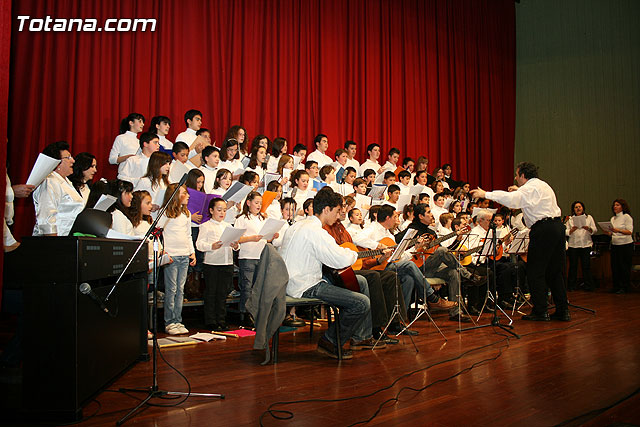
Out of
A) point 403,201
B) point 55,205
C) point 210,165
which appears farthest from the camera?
point 403,201

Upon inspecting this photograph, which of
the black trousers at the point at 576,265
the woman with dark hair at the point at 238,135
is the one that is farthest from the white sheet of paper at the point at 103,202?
the black trousers at the point at 576,265

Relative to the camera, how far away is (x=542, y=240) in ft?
18.9

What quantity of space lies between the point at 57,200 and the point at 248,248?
1940mm

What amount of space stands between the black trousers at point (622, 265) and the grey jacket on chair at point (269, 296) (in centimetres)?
786

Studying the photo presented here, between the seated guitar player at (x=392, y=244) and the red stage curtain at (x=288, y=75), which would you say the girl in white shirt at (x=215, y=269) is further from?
the red stage curtain at (x=288, y=75)

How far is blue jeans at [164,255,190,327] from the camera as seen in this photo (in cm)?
504

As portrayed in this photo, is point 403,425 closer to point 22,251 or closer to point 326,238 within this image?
point 326,238

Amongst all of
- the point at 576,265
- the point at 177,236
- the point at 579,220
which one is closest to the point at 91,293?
the point at 177,236

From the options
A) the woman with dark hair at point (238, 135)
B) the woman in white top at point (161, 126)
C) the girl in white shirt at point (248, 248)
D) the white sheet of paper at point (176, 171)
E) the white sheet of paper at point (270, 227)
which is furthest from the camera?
the woman with dark hair at point (238, 135)

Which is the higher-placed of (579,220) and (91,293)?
(579,220)

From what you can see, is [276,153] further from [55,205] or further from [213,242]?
[55,205]

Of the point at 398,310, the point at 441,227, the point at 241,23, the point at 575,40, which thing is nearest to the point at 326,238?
the point at 398,310

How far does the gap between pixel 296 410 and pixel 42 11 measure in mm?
6208

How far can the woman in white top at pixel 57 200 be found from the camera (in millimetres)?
4316
